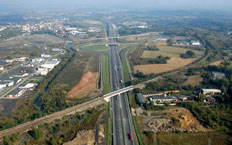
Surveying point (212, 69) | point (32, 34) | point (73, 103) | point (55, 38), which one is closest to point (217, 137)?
point (73, 103)

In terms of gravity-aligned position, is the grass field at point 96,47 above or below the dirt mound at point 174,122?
above

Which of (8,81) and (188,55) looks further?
(188,55)

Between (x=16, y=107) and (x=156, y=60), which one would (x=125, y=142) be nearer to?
(x=16, y=107)

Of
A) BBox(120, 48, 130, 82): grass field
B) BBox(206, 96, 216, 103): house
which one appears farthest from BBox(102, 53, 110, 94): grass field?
BBox(206, 96, 216, 103): house

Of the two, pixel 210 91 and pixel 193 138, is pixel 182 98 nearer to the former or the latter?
pixel 210 91

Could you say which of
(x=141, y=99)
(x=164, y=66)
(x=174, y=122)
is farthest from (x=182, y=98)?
(x=164, y=66)

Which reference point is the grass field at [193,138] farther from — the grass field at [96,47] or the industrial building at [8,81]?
the grass field at [96,47]

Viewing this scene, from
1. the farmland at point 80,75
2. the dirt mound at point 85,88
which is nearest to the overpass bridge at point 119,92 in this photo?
the dirt mound at point 85,88
